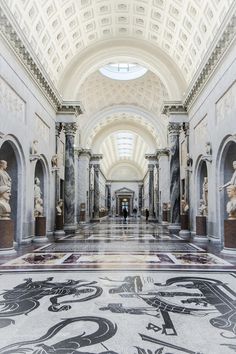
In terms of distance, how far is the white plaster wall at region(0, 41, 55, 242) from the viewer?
37.9ft

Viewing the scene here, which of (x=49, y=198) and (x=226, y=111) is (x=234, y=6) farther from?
(x=49, y=198)

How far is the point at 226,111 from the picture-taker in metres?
12.6

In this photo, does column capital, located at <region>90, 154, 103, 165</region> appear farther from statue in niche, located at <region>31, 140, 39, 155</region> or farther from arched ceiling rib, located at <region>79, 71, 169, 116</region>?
statue in niche, located at <region>31, 140, 39, 155</region>

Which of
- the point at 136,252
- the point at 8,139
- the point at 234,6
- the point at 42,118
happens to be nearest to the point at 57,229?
the point at 42,118

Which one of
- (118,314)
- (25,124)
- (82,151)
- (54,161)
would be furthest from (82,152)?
(118,314)

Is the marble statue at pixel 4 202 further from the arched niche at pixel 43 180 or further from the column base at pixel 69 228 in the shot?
the column base at pixel 69 228

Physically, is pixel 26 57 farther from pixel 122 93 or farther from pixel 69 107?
pixel 122 93

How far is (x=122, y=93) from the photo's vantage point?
29906mm

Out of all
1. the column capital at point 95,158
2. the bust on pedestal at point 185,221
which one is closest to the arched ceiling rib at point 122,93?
the column capital at point 95,158

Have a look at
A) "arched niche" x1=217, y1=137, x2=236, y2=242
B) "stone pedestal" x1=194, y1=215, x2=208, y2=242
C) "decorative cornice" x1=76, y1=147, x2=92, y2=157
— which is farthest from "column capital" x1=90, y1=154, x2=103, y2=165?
"arched niche" x1=217, y1=137, x2=236, y2=242

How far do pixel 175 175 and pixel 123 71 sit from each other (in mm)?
13678

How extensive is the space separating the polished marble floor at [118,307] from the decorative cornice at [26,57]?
7.54 metres

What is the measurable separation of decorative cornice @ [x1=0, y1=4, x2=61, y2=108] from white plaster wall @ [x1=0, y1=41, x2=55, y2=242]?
259mm

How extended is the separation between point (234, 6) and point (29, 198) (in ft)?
34.2
